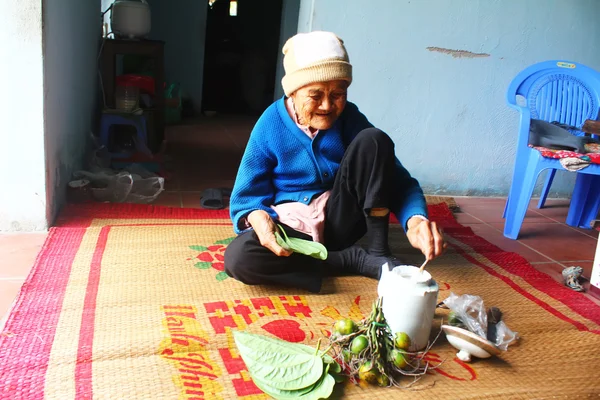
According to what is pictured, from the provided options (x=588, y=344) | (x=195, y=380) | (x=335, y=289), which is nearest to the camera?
(x=195, y=380)

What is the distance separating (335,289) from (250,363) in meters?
0.60

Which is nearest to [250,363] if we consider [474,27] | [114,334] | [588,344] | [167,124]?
[114,334]

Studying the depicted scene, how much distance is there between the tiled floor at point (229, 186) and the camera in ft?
6.60

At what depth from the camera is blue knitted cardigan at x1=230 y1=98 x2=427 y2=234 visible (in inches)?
73.2

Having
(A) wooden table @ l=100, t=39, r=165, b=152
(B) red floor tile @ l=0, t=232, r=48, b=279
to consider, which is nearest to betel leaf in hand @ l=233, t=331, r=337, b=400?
(B) red floor tile @ l=0, t=232, r=48, b=279

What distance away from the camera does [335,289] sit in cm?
189

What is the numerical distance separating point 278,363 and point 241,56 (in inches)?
224

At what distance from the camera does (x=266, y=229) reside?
1.73m

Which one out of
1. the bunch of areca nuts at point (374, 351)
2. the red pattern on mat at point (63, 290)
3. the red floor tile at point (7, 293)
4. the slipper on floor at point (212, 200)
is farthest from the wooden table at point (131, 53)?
the bunch of areca nuts at point (374, 351)

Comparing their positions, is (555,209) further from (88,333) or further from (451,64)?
(88,333)

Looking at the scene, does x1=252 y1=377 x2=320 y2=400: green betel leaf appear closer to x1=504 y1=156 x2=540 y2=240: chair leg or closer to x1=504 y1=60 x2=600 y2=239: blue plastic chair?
x1=504 y1=156 x2=540 y2=240: chair leg

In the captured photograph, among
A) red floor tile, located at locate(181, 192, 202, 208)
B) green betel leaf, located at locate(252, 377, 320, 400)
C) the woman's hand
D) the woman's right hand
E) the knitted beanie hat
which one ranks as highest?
the knitted beanie hat

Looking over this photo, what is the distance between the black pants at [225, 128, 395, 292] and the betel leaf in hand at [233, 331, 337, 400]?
391 millimetres

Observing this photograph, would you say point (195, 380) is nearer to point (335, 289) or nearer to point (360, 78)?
point (335, 289)
